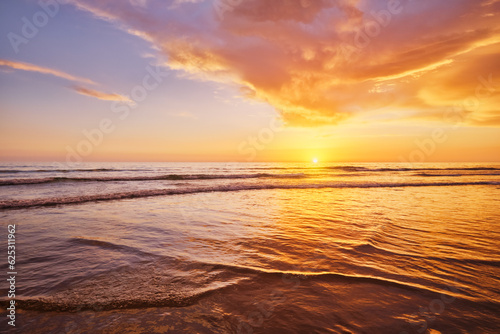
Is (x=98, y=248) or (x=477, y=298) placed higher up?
(x=477, y=298)

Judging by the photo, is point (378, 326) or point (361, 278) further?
point (361, 278)

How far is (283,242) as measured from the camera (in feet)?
18.5

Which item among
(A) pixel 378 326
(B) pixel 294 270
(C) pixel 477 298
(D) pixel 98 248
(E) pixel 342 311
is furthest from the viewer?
(D) pixel 98 248

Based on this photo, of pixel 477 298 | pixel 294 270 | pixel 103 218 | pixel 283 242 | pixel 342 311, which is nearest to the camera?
pixel 342 311

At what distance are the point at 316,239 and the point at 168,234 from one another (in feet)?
13.2

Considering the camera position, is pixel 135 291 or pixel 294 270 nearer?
pixel 135 291

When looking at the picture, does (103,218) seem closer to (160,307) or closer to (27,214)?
(27,214)

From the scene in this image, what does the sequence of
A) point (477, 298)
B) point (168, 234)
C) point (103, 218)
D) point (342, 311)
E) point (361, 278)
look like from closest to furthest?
Answer: point (342, 311) → point (477, 298) → point (361, 278) → point (168, 234) → point (103, 218)

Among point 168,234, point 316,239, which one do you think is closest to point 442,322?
point 316,239

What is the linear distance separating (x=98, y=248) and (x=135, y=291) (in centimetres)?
256

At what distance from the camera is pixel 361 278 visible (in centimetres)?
374

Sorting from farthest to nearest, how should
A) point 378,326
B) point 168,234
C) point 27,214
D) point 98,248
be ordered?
point 27,214, point 168,234, point 98,248, point 378,326

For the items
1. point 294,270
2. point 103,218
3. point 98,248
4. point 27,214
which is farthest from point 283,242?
point 27,214

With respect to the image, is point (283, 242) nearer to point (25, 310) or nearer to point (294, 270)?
point (294, 270)
